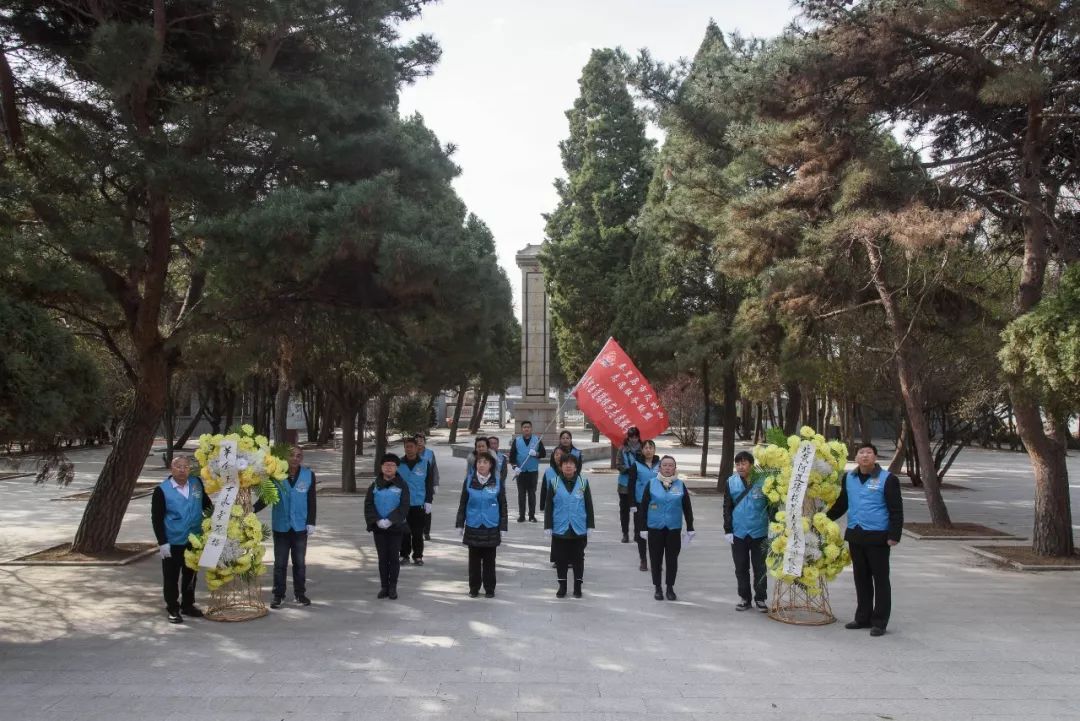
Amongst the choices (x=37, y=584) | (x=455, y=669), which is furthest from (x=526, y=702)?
(x=37, y=584)

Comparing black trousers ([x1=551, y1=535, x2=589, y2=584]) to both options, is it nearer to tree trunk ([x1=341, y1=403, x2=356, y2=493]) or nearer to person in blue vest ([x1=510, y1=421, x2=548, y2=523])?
person in blue vest ([x1=510, y1=421, x2=548, y2=523])

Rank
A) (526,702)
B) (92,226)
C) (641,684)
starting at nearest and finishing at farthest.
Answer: (526,702) < (641,684) < (92,226)

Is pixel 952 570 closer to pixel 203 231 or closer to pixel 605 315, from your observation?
pixel 203 231

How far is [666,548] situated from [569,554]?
102 cm

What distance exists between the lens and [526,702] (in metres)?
5.61

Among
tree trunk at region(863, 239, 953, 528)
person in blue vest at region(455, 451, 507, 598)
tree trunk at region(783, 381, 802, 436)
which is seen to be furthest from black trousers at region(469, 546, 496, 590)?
tree trunk at region(783, 381, 802, 436)

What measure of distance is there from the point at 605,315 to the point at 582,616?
18.9 m

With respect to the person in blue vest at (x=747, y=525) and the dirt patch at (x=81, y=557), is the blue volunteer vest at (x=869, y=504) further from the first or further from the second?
the dirt patch at (x=81, y=557)

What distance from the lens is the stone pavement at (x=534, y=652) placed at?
556 centimetres

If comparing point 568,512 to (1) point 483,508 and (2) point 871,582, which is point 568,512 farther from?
(2) point 871,582

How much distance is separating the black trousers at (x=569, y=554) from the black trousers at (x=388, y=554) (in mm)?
1630

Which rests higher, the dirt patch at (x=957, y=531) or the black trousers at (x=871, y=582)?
the black trousers at (x=871, y=582)

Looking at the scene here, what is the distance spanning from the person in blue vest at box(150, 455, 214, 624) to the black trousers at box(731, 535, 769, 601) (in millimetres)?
5187

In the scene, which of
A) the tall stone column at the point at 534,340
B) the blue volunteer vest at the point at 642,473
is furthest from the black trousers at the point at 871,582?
the tall stone column at the point at 534,340
